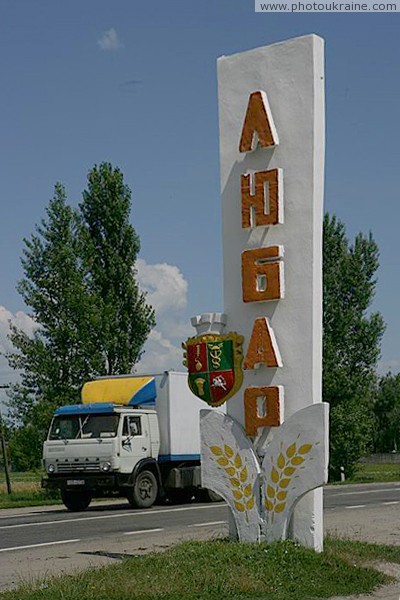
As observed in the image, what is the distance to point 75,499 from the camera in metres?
25.4

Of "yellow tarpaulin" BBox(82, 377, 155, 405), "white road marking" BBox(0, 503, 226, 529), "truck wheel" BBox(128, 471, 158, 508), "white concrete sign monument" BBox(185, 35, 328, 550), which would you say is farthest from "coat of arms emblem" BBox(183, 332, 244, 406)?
"yellow tarpaulin" BBox(82, 377, 155, 405)

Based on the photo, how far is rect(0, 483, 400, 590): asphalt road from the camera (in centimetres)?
1377

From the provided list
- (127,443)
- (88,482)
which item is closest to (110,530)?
(88,482)

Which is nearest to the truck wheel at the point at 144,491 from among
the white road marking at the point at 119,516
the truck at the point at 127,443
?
the truck at the point at 127,443

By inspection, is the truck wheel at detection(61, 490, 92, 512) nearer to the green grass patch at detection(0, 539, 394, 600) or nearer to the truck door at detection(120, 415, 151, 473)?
the truck door at detection(120, 415, 151, 473)

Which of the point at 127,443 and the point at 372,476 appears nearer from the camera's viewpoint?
the point at 127,443

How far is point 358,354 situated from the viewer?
4834cm

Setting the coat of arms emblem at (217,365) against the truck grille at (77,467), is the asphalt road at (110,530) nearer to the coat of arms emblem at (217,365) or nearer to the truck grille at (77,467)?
the truck grille at (77,467)

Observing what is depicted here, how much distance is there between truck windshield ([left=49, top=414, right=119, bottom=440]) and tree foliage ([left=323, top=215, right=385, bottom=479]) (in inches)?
935

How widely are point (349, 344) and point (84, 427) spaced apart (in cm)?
2572

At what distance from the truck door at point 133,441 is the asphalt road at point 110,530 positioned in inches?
45.5

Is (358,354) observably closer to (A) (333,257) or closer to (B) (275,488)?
(A) (333,257)

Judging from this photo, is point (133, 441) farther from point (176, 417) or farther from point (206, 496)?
point (206, 496)

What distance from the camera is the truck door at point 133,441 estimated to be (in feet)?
79.4
